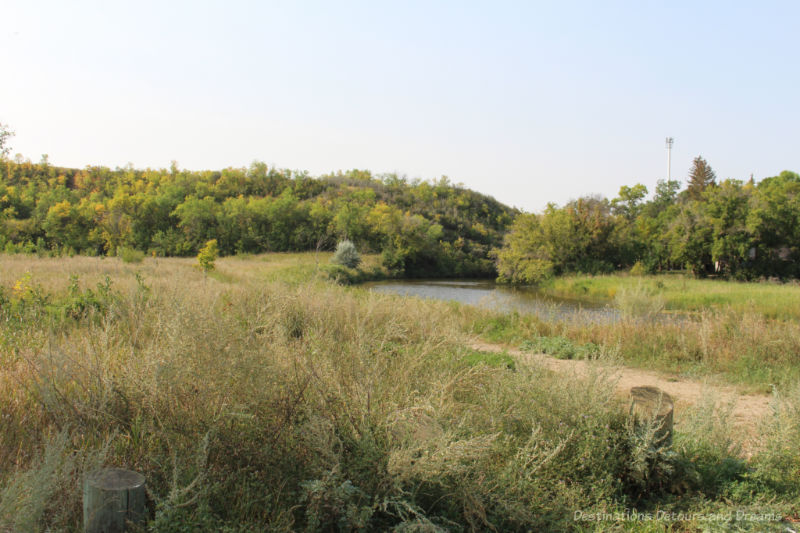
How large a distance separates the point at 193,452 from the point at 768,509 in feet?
11.7

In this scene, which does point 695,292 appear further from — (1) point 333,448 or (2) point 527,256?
(1) point 333,448

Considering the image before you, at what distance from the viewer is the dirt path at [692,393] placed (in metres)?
4.85

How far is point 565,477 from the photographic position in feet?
11.2

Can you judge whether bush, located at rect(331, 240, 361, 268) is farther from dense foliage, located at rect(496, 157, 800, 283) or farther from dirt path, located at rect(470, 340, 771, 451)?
dirt path, located at rect(470, 340, 771, 451)

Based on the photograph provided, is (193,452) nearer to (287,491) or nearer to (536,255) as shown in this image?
(287,491)

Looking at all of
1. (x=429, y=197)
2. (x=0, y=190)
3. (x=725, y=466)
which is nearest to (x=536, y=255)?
(x=725, y=466)

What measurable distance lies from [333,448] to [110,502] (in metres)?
1.18

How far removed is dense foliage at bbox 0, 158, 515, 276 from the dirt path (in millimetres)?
41535

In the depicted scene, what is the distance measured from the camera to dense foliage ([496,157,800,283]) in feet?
110

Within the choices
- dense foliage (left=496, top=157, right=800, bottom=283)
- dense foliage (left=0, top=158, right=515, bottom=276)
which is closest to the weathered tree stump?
dense foliage (left=496, top=157, right=800, bottom=283)

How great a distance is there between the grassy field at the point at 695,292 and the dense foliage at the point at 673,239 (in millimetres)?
2153

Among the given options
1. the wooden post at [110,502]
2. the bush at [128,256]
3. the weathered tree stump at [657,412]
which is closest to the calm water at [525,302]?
the weathered tree stump at [657,412]

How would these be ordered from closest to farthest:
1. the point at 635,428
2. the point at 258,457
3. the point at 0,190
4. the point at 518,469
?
the point at 258,457 < the point at 518,469 < the point at 635,428 < the point at 0,190

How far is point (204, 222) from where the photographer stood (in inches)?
2247
